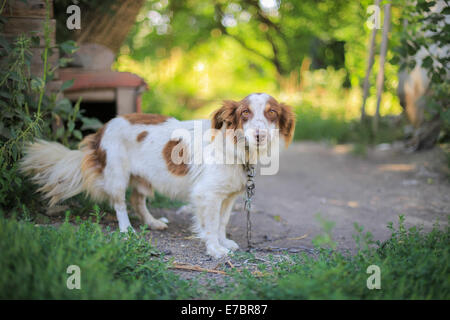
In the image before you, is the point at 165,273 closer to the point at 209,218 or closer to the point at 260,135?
the point at 209,218

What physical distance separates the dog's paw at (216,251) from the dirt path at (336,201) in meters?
0.06

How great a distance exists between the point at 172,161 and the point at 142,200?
65cm

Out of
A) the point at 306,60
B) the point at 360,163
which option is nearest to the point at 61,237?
the point at 360,163

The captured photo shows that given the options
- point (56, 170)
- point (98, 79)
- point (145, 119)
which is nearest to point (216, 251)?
point (145, 119)

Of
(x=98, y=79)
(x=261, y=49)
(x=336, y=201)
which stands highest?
(x=261, y=49)

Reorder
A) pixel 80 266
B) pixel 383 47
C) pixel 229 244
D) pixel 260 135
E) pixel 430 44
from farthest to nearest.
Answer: pixel 383 47 < pixel 430 44 < pixel 229 244 < pixel 260 135 < pixel 80 266

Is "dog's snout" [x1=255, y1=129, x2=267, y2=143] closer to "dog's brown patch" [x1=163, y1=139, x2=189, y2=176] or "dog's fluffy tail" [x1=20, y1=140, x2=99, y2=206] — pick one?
"dog's brown patch" [x1=163, y1=139, x2=189, y2=176]

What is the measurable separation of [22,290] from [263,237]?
217 cm

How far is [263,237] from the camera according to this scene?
3.49m

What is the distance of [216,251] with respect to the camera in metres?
2.88

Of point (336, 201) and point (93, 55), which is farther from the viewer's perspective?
point (93, 55)

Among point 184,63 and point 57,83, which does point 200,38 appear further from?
point 57,83

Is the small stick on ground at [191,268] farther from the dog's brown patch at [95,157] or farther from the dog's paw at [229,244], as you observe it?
the dog's brown patch at [95,157]

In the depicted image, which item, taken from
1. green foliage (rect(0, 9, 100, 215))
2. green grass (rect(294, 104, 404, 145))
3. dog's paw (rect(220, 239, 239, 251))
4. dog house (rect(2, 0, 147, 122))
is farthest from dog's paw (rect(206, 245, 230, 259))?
green grass (rect(294, 104, 404, 145))
